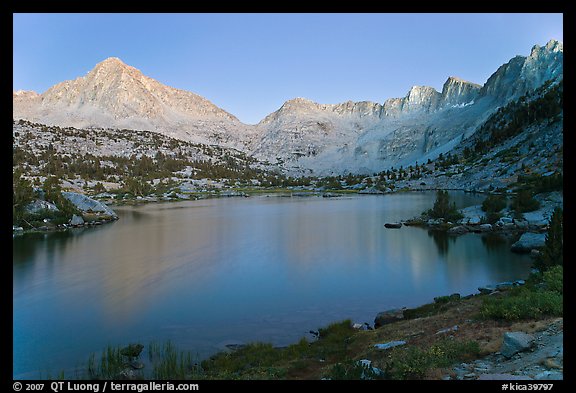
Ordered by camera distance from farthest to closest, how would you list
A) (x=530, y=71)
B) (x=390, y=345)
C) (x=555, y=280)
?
(x=530, y=71)
(x=555, y=280)
(x=390, y=345)

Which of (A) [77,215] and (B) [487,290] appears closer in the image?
(B) [487,290]

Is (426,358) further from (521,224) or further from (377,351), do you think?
(521,224)

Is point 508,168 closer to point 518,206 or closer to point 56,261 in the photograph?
point 518,206

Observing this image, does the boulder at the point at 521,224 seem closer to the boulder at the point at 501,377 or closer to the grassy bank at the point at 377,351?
the grassy bank at the point at 377,351

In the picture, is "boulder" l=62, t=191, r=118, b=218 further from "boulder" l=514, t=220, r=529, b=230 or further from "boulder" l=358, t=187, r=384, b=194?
"boulder" l=358, t=187, r=384, b=194

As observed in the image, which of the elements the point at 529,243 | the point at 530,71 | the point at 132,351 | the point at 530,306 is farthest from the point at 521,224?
the point at 530,71

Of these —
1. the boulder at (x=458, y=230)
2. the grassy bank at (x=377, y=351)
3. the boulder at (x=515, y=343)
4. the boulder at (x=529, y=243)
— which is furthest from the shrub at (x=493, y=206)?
the boulder at (x=515, y=343)
